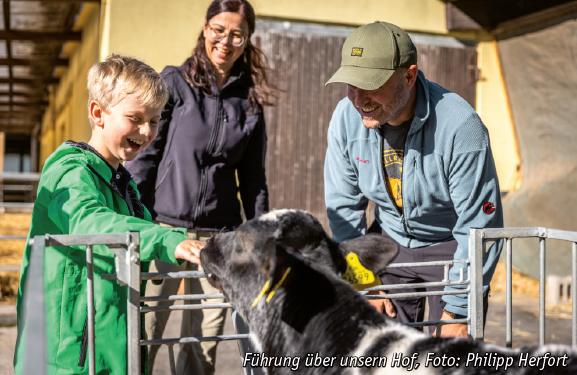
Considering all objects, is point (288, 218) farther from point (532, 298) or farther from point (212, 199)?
point (532, 298)

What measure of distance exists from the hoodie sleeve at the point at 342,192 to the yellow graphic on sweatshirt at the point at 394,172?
200 mm

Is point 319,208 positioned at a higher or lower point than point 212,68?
lower

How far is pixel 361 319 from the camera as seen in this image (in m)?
1.75

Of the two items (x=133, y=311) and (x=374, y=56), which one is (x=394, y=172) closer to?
(x=374, y=56)

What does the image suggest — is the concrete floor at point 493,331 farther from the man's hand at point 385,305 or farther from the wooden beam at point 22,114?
the wooden beam at point 22,114

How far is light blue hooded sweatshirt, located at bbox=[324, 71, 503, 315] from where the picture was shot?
8.00 ft

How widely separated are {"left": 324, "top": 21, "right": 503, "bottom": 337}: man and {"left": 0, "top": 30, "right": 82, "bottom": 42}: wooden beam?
26.5 feet

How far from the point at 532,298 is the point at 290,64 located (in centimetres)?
394

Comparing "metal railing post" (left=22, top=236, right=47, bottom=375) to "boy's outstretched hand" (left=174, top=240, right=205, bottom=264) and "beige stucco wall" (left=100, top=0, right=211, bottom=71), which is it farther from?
"beige stucco wall" (left=100, top=0, right=211, bottom=71)

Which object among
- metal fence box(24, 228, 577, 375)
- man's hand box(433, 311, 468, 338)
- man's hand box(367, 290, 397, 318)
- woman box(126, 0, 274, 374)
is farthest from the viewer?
woman box(126, 0, 274, 374)

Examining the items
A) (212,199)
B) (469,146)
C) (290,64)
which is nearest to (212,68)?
(212,199)

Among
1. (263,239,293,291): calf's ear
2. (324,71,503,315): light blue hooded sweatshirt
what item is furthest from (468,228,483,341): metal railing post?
(263,239,293,291): calf's ear

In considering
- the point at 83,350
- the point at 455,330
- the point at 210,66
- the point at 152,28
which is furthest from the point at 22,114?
the point at 455,330

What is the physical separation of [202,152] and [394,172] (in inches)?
41.0
